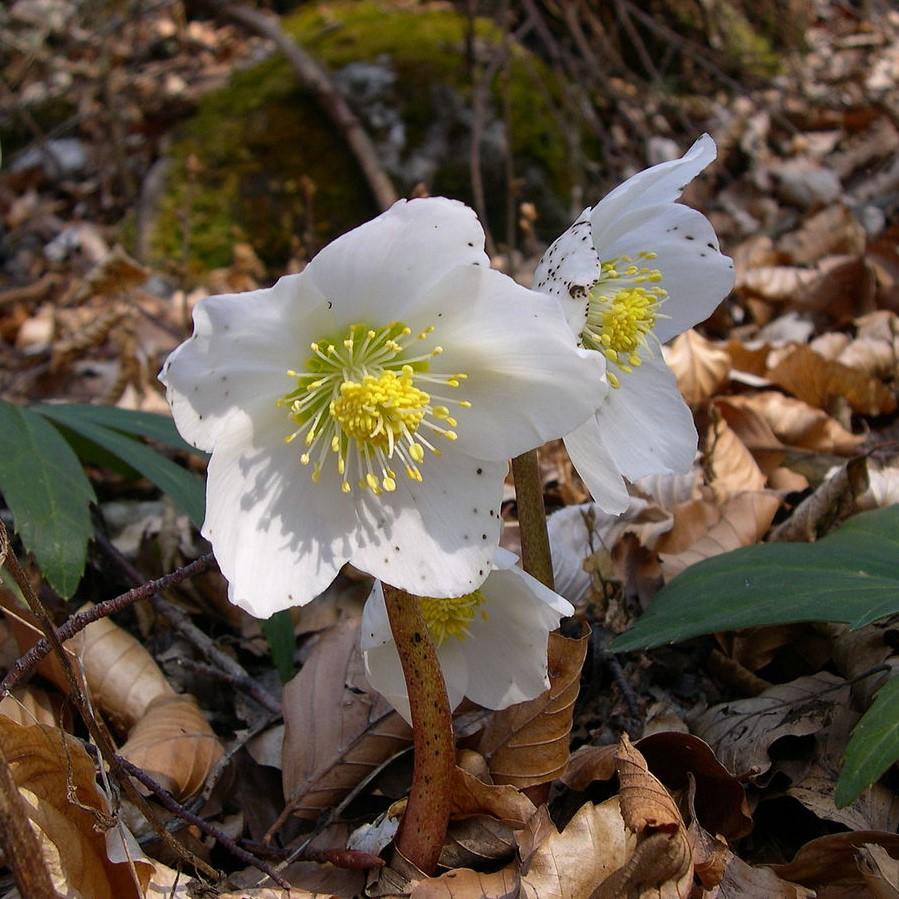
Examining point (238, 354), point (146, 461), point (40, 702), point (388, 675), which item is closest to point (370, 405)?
point (238, 354)

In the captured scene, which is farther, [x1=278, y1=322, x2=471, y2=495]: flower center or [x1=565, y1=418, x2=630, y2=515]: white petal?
[x1=565, y1=418, x2=630, y2=515]: white petal

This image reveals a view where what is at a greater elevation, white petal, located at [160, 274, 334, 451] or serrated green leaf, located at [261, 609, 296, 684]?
white petal, located at [160, 274, 334, 451]

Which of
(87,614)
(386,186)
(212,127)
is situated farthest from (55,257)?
(87,614)

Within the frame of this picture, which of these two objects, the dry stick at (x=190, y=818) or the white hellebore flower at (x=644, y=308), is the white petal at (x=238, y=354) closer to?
the white hellebore flower at (x=644, y=308)

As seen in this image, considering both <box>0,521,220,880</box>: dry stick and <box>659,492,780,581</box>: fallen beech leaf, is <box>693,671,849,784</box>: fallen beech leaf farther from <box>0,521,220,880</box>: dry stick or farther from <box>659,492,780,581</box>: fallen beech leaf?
<box>0,521,220,880</box>: dry stick

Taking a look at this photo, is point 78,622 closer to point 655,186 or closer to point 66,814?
point 66,814

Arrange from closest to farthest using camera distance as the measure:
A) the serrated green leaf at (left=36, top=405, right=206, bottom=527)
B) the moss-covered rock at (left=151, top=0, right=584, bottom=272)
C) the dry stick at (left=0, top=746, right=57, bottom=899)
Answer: the dry stick at (left=0, top=746, right=57, bottom=899)
the serrated green leaf at (left=36, top=405, right=206, bottom=527)
the moss-covered rock at (left=151, top=0, right=584, bottom=272)

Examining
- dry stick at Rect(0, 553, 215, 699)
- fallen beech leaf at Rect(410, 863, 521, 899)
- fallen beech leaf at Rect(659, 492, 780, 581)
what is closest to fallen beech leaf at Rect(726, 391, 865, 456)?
fallen beech leaf at Rect(659, 492, 780, 581)
